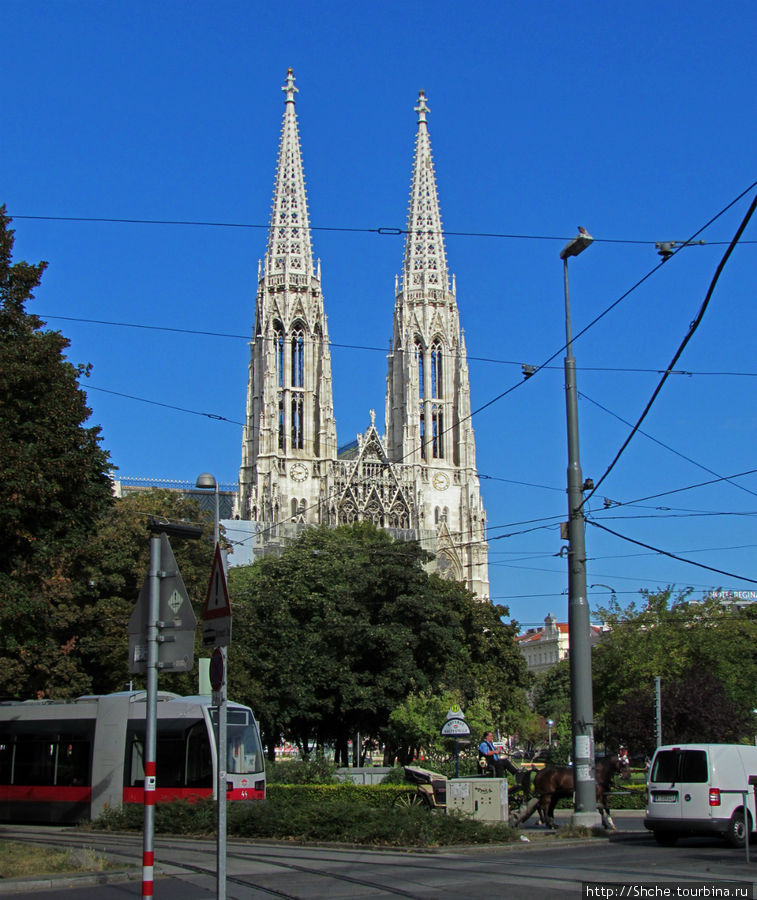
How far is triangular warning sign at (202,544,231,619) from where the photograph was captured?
10.0 m

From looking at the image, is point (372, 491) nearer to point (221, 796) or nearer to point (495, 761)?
point (495, 761)

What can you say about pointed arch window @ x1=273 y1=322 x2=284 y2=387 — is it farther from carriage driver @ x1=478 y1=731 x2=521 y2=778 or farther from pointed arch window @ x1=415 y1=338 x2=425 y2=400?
carriage driver @ x1=478 y1=731 x2=521 y2=778

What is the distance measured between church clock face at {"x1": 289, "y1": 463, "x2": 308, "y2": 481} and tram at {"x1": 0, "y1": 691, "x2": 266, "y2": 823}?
222 ft

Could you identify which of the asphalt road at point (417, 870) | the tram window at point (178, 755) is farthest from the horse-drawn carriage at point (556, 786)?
the tram window at point (178, 755)

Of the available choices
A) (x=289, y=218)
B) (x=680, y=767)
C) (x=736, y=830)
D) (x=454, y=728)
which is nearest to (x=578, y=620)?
(x=680, y=767)

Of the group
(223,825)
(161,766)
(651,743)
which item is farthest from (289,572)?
(223,825)

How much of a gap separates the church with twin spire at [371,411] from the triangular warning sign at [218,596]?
78.4 m

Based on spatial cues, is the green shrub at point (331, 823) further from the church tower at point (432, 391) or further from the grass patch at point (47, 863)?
the church tower at point (432, 391)

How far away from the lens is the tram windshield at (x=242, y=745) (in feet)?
76.4

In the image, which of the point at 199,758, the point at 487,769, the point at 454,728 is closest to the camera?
the point at 487,769

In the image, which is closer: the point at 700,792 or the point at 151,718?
the point at 151,718

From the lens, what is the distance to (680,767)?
56.7 feet

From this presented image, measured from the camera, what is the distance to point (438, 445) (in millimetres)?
100938

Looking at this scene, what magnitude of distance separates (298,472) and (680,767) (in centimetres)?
7637
